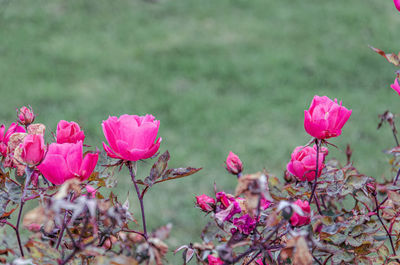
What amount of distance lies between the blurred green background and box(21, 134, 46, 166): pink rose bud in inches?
68.3

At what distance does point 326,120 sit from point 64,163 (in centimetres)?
39

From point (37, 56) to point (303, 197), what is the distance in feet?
12.2

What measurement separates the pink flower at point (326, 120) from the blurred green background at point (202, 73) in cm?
162

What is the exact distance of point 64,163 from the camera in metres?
0.69

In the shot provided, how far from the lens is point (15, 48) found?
4.27 m

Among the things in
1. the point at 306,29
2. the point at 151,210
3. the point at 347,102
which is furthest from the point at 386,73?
the point at 151,210

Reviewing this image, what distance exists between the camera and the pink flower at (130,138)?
0.73m

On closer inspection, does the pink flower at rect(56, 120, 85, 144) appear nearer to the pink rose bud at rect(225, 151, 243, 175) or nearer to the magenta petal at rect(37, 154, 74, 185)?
the magenta petal at rect(37, 154, 74, 185)

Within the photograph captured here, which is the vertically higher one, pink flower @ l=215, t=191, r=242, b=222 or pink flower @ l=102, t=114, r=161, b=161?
pink flower @ l=102, t=114, r=161, b=161

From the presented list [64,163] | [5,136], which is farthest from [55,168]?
[5,136]

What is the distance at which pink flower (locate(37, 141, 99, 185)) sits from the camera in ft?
2.24

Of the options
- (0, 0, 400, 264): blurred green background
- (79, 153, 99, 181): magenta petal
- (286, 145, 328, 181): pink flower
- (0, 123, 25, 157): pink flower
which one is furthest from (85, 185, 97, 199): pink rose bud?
(0, 0, 400, 264): blurred green background

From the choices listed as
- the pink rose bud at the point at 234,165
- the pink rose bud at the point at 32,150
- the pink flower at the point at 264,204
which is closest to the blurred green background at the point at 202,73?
the pink rose bud at the point at 234,165

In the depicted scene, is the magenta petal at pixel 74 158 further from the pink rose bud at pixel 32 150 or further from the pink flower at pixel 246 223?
the pink flower at pixel 246 223
